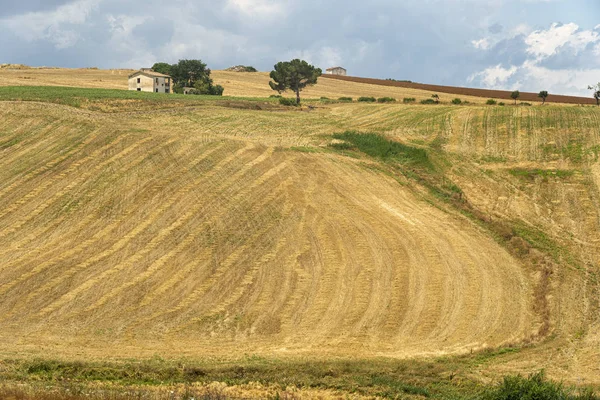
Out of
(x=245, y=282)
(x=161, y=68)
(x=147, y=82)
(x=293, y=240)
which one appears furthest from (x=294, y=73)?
(x=245, y=282)

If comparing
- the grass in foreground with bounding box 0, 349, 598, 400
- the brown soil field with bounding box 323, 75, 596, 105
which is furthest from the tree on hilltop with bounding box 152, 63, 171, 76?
the grass in foreground with bounding box 0, 349, 598, 400

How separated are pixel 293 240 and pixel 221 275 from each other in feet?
15.5

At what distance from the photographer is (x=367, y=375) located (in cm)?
2233

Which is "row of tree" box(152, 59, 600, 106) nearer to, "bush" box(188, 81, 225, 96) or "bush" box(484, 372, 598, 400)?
"bush" box(188, 81, 225, 96)

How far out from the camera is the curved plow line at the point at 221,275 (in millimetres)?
28188

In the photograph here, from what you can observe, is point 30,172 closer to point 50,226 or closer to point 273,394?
point 50,226

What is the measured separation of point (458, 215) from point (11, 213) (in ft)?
79.5

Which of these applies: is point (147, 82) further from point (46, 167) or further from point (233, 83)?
point (46, 167)

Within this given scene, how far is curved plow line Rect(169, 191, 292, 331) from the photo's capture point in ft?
92.5

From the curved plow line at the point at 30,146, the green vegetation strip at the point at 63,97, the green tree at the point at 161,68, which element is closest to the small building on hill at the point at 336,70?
the green tree at the point at 161,68

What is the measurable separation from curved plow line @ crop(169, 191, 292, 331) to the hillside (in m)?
0.09

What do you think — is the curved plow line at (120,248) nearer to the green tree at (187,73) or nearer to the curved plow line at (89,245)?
the curved plow line at (89,245)

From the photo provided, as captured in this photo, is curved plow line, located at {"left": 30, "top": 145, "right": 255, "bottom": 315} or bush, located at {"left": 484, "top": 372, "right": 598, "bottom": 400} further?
curved plow line, located at {"left": 30, "top": 145, "right": 255, "bottom": 315}

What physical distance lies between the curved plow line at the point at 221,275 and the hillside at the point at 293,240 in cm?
9
